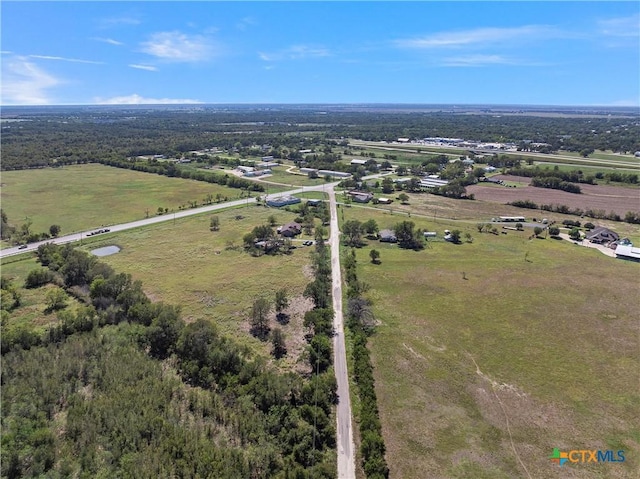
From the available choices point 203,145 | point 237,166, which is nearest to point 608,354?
point 237,166

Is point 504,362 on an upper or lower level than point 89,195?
lower

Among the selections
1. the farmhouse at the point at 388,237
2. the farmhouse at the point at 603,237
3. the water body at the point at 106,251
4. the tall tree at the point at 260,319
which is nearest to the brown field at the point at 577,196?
the farmhouse at the point at 603,237

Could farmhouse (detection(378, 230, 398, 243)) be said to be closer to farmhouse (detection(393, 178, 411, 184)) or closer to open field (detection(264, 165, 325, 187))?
farmhouse (detection(393, 178, 411, 184))

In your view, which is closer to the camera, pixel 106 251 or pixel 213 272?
pixel 213 272

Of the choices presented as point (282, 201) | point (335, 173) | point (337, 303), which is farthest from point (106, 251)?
point (335, 173)

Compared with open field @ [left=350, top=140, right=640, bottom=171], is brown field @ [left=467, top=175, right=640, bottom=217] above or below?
below

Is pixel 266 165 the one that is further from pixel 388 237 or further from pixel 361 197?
pixel 388 237

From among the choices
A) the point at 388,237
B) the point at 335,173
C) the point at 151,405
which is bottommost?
the point at 151,405

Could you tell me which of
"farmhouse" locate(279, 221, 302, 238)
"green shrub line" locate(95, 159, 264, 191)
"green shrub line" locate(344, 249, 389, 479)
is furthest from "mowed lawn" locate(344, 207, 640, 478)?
"green shrub line" locate(95, 159, 264, 191)
